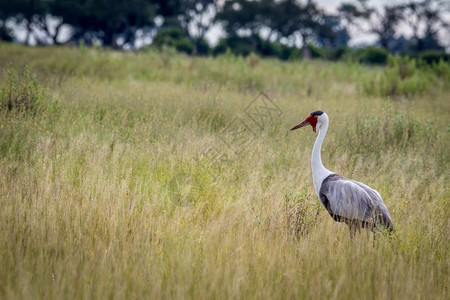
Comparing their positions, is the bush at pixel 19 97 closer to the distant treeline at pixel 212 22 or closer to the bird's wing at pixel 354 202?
the bird's wing at pixel 354 202

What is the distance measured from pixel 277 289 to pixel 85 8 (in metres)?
35.8

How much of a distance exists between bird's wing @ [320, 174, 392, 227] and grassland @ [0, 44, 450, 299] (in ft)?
0.64

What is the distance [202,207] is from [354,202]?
1525mm

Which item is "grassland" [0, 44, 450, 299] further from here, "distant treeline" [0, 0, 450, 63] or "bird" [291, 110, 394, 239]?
"distant treeline" [0, 0, 450, 63]

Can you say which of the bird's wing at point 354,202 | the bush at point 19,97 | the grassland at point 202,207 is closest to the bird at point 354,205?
the bird's wing at point 354,202

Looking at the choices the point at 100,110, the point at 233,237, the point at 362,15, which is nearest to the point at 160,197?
the point at 233,237

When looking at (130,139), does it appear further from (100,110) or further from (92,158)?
(100,110)

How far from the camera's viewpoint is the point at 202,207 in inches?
171

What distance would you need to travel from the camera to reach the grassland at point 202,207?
3.02 meters

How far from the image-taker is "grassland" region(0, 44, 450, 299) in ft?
9.89

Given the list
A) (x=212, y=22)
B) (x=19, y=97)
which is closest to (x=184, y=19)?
(x=212, y=22)

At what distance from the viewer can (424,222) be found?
422 centimetres

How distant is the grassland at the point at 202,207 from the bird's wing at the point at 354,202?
195 mm

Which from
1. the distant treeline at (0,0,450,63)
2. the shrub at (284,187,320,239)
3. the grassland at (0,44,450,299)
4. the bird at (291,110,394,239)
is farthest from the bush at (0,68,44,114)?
the distant treeline at (0,0,450,63)
